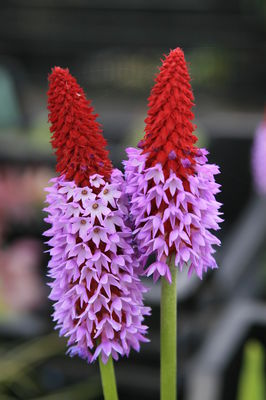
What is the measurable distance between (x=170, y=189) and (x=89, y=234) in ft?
0.26

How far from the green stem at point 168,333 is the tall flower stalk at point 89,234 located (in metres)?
0.03

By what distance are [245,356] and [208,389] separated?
0.44 ft

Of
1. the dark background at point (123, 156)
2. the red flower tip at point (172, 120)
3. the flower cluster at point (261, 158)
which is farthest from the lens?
the flower cluster at point (261, 158)

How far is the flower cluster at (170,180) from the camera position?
626 millimetres


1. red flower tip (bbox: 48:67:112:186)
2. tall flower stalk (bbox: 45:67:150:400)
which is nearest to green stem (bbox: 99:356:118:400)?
tall flower stalk (bbox: 45:67:150:400)

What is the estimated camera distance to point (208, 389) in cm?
180

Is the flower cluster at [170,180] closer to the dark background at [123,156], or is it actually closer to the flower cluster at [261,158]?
the dark background at [123,156]

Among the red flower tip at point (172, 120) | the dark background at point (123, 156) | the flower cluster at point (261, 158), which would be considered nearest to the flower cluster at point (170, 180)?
the red flower tip at point (172, 120)

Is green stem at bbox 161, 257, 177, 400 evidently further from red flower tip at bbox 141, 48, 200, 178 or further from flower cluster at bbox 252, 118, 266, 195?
flower cluster at bbox 252, 118, 266, 195

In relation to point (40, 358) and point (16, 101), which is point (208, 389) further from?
point (16, 101)

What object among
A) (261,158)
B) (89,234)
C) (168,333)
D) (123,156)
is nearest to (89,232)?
(89,234)

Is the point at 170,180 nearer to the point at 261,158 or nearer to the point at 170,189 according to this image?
the point at 170,189

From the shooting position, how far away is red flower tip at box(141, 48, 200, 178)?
2.04 feet

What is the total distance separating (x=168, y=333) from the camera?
66cm
